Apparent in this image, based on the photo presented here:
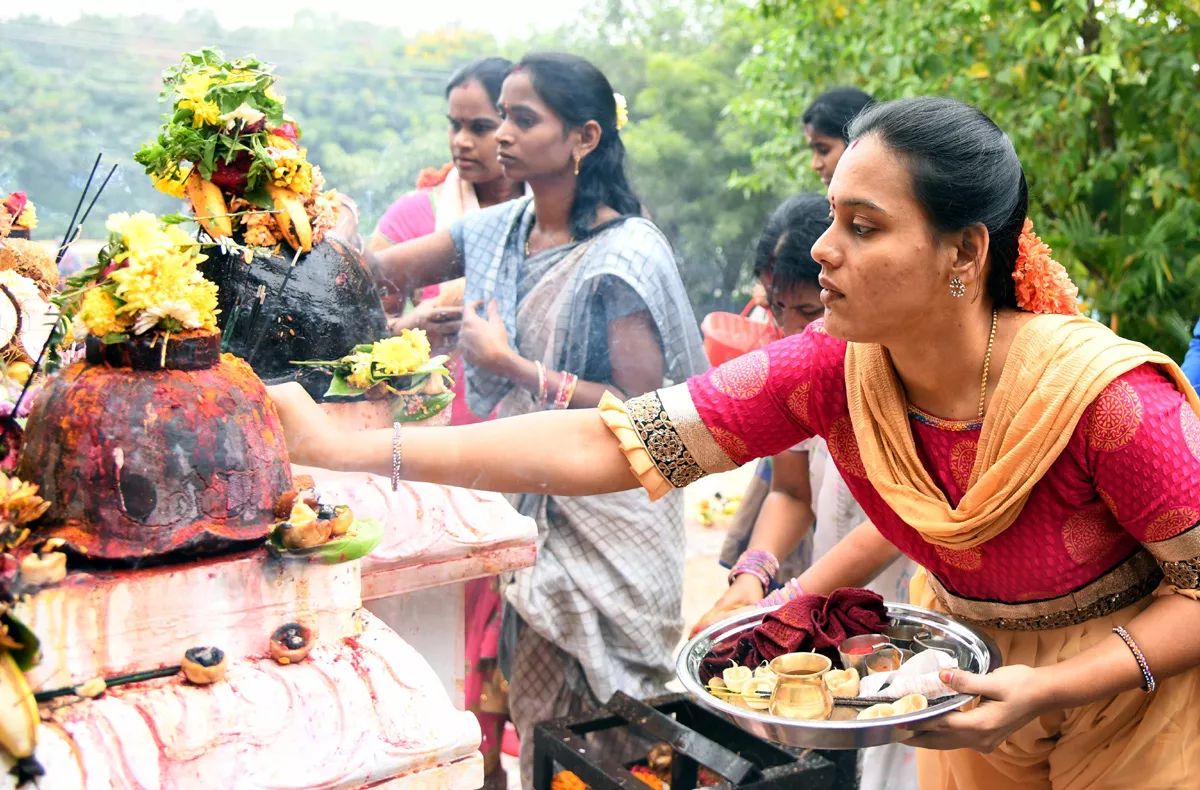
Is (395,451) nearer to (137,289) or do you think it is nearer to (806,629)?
(137,289)

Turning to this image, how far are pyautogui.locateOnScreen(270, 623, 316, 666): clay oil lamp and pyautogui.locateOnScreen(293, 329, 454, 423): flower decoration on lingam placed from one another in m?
0.73

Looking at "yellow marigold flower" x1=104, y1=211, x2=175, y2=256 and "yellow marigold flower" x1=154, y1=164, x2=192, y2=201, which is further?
"yellow marigold flower" x1=154, y1=164, x2=192, y2=201

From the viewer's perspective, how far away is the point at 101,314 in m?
1.83

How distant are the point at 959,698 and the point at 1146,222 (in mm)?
4348

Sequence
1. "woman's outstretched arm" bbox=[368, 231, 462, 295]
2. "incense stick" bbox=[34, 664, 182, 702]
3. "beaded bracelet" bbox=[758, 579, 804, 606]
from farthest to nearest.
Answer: "woman's outstretched arm" bbox=[368, 231, 462, 295], "beaded bracelet" bbox=[758, 579, 804, 606], "incense stick" bbox=[34, 664, 182, 702]

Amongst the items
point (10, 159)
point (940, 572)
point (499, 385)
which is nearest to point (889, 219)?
point (940, 572)

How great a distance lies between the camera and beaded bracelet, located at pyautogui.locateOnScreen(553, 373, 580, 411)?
364 cm

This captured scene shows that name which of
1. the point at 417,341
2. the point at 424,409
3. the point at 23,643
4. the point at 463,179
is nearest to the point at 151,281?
the point at 23,643

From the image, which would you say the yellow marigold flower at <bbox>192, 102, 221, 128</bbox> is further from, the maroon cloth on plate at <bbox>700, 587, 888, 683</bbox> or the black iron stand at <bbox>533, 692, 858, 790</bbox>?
the black iron stand at <bbox>533, 692, 858, 790</bbox>

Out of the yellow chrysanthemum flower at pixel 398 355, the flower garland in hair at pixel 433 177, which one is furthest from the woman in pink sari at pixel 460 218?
the yellow chrysanthemum flower at pixel 398 355

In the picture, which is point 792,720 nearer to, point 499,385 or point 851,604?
point 851,604

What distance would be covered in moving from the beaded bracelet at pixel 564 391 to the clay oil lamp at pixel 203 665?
185cm

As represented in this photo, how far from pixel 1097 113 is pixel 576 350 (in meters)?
3.43

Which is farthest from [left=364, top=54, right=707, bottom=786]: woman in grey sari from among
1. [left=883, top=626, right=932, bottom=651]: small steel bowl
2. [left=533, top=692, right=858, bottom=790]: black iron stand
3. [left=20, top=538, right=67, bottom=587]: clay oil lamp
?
[left=20, top=538, right=67, bottom=587]: clay oil lamp
